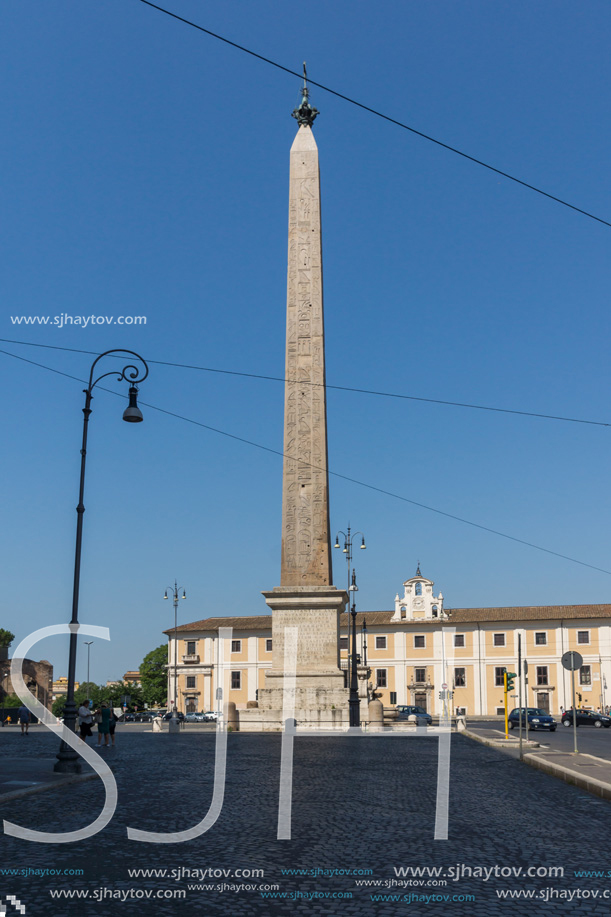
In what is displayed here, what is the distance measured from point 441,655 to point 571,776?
198 ft

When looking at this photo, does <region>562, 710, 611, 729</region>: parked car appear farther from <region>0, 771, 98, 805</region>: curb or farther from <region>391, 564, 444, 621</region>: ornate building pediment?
<region>0, 771, 98, 805</region>: curb

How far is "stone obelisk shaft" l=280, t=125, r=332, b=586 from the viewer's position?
2580 centimetres

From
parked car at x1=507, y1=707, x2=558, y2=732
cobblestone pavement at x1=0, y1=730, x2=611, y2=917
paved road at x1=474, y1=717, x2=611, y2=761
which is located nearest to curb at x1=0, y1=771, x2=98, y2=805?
cobblestone pavement at x1=0, y1=730, x2=611, y2=917

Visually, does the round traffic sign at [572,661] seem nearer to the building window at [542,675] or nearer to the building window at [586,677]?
the building window at [542,675]

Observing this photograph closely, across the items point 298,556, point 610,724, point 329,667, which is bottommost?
point 610,724

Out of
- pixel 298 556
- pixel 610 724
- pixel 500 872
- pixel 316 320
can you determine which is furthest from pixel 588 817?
pixel 610 724

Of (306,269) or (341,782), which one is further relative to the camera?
(306,269)

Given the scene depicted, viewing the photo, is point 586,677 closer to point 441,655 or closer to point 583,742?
point 441,655

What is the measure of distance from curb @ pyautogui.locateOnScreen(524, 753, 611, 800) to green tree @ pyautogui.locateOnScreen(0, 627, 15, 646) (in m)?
91.6

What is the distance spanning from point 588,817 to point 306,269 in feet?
67.6

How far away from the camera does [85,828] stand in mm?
8164

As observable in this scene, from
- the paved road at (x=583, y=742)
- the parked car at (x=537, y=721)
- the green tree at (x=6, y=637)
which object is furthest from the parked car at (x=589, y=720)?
the green tree at (x=6, y=637)

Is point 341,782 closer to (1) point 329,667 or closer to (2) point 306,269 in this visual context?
(1) point 329,667

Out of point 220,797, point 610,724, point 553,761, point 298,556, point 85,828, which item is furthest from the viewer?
point 610,724
